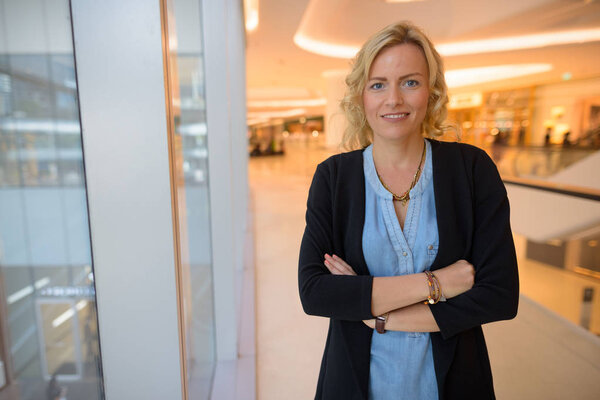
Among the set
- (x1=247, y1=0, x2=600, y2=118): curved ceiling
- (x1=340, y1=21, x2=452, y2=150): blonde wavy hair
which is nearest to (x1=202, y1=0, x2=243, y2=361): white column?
(x1=340, y1=21, x2=452, y2=150): blonde wavy hair

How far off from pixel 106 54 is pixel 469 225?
1143 millimetres

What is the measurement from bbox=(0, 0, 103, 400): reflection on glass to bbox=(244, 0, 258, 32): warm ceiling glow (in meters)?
6.82

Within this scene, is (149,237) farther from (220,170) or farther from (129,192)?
(220,170)

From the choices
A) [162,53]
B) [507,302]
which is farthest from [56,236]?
[507,302]

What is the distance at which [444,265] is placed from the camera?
1240mm

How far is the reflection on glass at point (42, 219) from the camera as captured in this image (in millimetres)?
641

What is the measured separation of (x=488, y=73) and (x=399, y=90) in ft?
63.6

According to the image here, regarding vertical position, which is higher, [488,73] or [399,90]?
[488,73]

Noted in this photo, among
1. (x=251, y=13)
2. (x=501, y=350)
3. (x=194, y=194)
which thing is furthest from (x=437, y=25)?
(x=194, y=194)

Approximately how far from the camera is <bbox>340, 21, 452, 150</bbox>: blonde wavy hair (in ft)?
4.01

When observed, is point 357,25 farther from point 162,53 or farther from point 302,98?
point 302,98

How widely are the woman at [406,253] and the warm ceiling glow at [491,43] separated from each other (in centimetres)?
918

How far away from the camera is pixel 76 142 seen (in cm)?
97

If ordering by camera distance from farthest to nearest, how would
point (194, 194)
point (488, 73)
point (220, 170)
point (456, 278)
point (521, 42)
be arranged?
1. point (488, 73)
2. point (521, 42)
3. point (220, 170)
4. point (194, 194)
5. point (456, 278)
